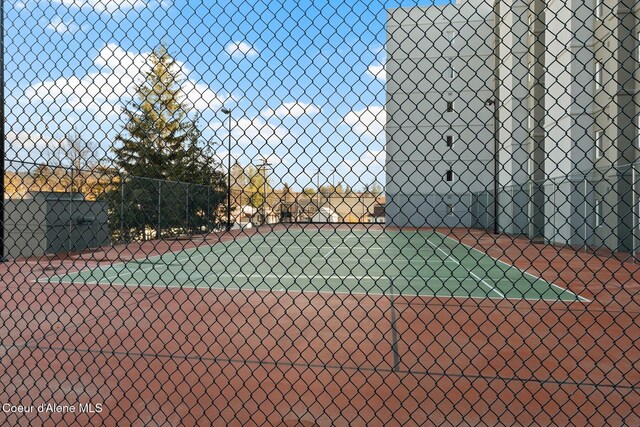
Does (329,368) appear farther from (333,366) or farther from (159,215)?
(159,215)

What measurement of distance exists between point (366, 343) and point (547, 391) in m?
1.68

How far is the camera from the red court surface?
3.08 m

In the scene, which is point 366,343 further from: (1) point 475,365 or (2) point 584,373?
(2) point 584,373

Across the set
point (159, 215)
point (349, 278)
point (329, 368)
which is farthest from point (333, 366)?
point (159, 215)

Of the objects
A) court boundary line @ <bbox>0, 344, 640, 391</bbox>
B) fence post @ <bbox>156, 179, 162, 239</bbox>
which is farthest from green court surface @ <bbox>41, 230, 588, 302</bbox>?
fence post @ <bbox>156, 179, 162, 239</bbox>

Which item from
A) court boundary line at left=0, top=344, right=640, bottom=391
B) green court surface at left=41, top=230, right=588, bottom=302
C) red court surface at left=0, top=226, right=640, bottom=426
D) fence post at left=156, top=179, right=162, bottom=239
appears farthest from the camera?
fence post at left=156, top=179, right=162, bottom=239

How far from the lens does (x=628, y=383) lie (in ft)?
11.7

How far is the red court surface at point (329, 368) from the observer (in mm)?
3078

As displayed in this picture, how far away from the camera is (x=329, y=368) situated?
3891 mm

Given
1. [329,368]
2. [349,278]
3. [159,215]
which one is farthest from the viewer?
[159,215]

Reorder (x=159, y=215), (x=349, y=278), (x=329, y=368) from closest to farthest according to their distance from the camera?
(x=329, y=368) < (x=349, y=278) < (x=159, y=215)

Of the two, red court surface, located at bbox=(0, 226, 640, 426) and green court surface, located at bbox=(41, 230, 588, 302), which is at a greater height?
red court surface, located at bbox=(0, 226, 640, 426)

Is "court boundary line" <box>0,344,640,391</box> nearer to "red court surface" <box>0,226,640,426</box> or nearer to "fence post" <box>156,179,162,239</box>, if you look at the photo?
"red court surface" <box>0,226,640,426</box>

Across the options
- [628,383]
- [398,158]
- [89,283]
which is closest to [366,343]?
[628,383]
